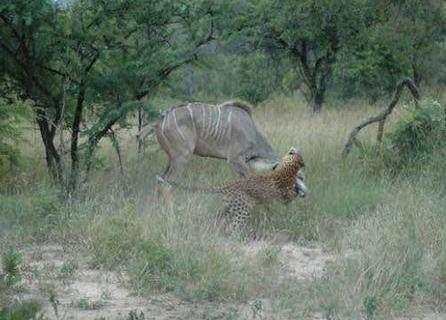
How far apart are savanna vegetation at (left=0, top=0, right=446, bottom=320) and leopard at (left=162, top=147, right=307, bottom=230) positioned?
0.56 feet

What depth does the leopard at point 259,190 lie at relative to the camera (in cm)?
852

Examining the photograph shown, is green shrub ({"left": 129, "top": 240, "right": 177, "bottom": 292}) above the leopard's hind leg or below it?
below

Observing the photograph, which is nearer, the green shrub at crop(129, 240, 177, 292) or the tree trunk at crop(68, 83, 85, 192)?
the green shrub at crop(129, 240, 177, 292)

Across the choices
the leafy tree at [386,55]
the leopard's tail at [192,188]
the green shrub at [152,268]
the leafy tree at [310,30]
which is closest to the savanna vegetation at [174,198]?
the green shrub at [152,268]

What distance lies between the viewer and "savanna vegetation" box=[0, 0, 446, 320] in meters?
6.64

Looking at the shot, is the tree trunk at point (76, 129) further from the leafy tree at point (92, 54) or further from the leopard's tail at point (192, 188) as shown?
the leopard's tail at point (192, 188)

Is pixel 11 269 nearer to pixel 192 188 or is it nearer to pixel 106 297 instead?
pixel 106 297

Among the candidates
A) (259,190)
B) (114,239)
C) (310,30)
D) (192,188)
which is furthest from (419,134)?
(310,30)

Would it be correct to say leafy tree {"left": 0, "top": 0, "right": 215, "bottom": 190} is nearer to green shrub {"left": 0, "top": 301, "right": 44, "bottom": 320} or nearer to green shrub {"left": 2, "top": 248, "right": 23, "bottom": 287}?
green shrub {"left": 2, "top": 248, "right": 23, "bottom": 287}

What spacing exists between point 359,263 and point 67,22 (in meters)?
5.26

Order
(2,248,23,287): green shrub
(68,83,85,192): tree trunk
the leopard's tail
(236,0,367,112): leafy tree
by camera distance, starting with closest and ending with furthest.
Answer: (2,248,23,287): green shrub, the leopard's tail, (68,83,85,192): tree trunk, (236,0,367,112): leafy tree

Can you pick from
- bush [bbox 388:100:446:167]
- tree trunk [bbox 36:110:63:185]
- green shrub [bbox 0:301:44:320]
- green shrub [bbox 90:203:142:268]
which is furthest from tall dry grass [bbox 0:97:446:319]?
green shrub [bbox 0:301:44:320]

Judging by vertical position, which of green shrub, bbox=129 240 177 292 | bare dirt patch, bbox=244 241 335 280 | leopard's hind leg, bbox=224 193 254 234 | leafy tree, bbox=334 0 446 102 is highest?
leafy tree, bbox=334 0 446 102

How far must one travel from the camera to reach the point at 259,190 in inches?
343
